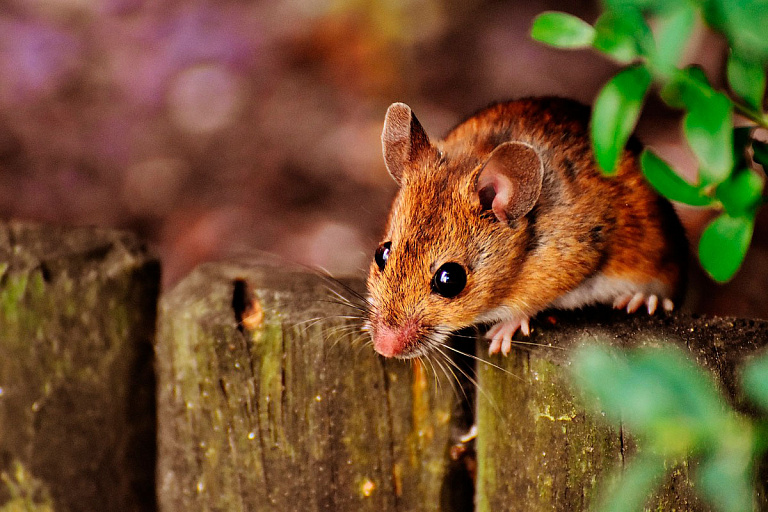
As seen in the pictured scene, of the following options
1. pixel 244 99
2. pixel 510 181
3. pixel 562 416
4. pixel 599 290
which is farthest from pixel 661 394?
pixel 244 99

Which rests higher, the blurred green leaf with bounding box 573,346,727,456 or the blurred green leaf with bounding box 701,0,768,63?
the blurred green leaf with bounding box 701,0,768,63

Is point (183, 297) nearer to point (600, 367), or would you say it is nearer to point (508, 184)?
point (508, 184)

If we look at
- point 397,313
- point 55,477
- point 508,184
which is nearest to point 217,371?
point 397,313

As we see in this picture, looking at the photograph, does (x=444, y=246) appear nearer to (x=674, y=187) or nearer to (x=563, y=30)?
(x=674, y=187)

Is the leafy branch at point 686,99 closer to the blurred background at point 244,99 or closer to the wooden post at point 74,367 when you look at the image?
the wooden post at point 74,367

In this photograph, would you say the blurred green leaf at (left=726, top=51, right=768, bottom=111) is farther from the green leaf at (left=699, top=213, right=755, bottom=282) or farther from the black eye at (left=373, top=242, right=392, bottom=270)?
the black eye at (left=373, top=242, right=392, bottom=270)

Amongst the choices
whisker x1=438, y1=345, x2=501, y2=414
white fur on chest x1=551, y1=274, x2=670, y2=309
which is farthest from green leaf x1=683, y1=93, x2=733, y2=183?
white fur on chest x1=551, y1=274, x2=670, y2=309

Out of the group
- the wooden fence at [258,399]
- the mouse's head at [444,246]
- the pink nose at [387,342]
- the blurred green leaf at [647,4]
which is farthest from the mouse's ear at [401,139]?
the blurred green leaf at [647,4]
